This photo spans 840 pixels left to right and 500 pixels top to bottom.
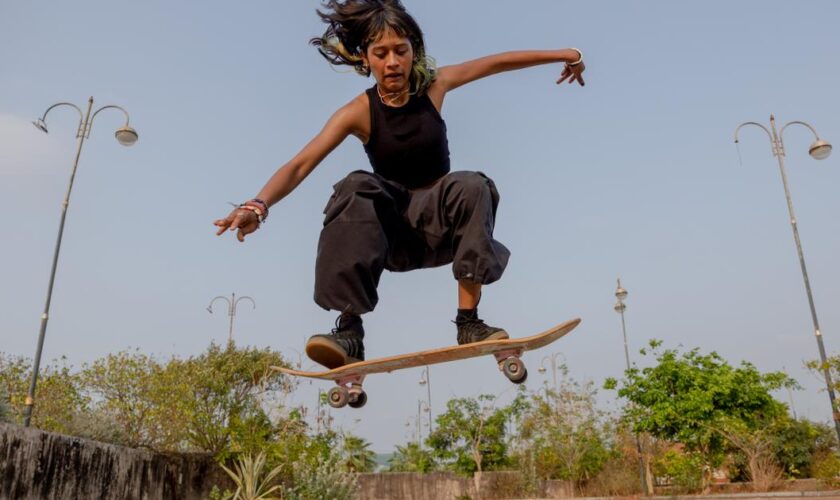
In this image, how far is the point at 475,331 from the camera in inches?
127

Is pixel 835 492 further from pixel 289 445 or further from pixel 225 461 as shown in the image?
pixel 225 461

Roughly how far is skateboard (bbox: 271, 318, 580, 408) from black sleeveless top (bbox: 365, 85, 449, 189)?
101cm

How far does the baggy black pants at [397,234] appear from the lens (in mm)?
3104

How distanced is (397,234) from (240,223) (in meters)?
0.93

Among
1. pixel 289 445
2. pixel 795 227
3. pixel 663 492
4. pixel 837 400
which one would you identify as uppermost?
pixel 795 227

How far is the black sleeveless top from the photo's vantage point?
3.43 m

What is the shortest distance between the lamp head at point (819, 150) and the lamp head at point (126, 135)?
767 inches

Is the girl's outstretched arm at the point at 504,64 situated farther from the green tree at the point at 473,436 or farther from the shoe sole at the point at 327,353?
the green tree at the point at 473,436

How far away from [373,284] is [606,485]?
2857cm

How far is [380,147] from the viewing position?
136 inches

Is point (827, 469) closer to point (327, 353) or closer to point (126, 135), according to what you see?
point (126, 135)

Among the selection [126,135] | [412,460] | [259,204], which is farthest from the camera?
[412,460]

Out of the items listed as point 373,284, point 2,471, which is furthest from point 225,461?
point 373,284

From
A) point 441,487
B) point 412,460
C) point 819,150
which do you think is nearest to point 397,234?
point 819,150
